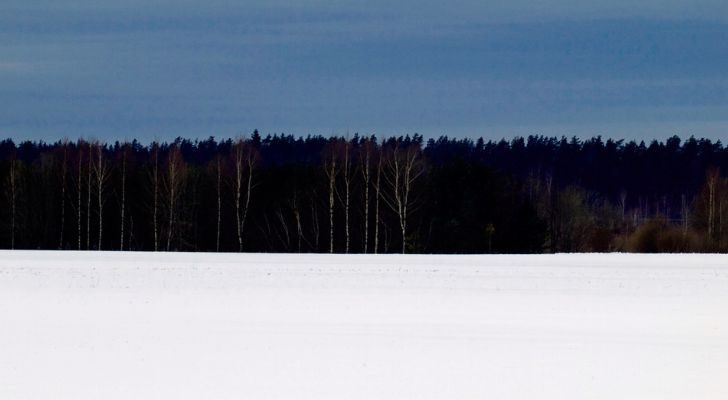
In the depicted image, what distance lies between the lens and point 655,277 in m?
38.2

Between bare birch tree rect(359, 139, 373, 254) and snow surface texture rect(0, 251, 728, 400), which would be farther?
bare birch tree rect(359, 139, 373, 254)

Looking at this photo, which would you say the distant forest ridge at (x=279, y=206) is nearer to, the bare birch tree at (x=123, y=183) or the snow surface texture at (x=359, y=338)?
the bare birch tree at (x=123, y=183)

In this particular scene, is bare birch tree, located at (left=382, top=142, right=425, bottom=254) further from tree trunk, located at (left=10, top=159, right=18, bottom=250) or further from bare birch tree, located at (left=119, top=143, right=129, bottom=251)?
tree trunk, located at (left=10, top=159, right=18, bottom=250)

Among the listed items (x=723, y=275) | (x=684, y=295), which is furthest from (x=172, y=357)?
(x=723, y=275)

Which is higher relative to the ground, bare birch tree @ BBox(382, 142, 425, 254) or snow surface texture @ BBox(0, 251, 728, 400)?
bare birch tree @ BBox(382, 142, 425, 254)

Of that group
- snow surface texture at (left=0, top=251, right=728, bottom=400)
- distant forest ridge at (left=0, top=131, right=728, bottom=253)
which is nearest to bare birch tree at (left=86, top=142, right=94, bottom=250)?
distant forest ridge at (left=0, top=131, right=728, bottom=253)

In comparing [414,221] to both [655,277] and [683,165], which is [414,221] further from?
[683,165]

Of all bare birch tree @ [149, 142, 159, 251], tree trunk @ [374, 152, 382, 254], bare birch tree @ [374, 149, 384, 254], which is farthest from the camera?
bare birch tree @ [149, 142, 159, 251]

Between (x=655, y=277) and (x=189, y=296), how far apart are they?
17.4 m

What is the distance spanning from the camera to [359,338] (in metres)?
19.3

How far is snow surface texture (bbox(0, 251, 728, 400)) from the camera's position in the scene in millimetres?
14656

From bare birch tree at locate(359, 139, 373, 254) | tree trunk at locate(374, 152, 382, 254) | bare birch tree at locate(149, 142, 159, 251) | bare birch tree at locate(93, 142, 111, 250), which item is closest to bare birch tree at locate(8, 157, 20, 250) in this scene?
bare birch tree at locate(93, 142, 111, 250)

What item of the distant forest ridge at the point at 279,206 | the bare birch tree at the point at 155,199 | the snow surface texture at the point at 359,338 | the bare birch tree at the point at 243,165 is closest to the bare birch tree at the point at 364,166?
the distant forest ridge at the point at 279,206

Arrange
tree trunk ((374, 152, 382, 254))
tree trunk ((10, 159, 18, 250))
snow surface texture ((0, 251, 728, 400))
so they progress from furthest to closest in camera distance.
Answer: tree trunk ((10, 159, 18, 250)) < tree trunk ((374, 152, 382, 254)) < snow surface texture ((0, 251, 728, 400))
